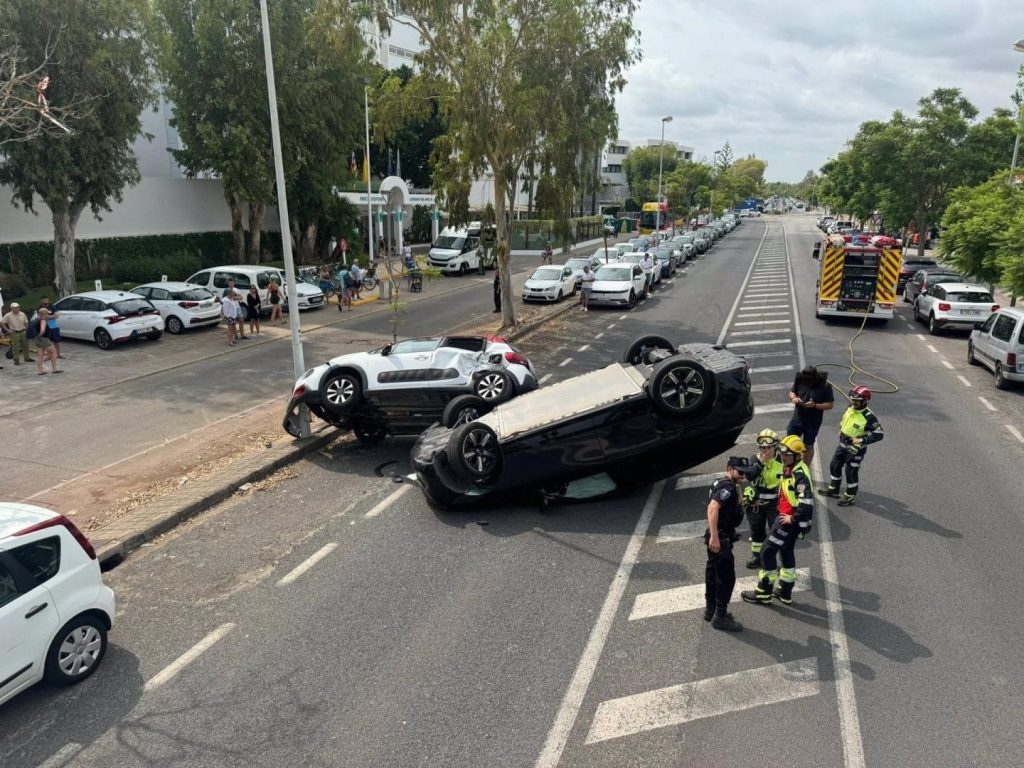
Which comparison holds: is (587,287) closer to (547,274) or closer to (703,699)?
(547,274)

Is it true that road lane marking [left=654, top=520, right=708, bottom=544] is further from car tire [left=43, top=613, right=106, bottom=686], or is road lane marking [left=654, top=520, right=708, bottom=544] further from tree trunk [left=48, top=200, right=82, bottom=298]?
tree trunk [left=48, top=200, right=82, bottom=298]

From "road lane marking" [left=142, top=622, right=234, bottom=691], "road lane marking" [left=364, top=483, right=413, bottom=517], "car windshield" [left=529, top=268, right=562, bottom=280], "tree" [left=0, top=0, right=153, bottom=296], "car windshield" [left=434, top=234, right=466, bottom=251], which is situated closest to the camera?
"road lane marking" [left=142, top=622, right=234, bottom=691]

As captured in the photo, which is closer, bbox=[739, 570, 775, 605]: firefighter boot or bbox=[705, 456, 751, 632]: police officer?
bbox=[705, 456, 751, 632]: police officer

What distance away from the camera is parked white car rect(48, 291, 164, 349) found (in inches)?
746

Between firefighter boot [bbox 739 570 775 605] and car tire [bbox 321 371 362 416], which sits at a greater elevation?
car tire [bbox 321 371 362 416]

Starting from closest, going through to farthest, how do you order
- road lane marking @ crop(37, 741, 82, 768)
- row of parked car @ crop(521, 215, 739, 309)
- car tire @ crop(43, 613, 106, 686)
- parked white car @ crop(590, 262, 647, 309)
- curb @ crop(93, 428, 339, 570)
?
1. road lane marking @ crop(37, 741, 82, 768)
2. car tire @ crop(43, 613, 106, 686)
3. curb @ crop(93, 428, 339, 570)
4. parked white car @ crop(590, 262, 647, 309)
5. row of parked car @ crop(521, 215, 739, 309)

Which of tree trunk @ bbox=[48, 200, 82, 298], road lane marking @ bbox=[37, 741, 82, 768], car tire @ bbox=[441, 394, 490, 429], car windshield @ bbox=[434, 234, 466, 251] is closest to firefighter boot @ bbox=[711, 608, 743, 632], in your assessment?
car tire @ bbox=[441, 394, 490, 429]

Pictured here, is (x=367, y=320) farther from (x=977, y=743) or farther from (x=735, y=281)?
(x=977, y=743)

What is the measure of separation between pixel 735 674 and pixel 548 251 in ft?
112

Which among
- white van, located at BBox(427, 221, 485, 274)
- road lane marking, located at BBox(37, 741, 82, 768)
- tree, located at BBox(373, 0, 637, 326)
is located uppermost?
tree, located at BBox(373, 0, 637, 326)

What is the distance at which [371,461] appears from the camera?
11.1 m

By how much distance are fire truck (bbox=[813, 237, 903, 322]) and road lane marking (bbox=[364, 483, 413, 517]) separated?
1757 centimetres

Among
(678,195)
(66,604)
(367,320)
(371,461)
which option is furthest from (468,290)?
(678,195)

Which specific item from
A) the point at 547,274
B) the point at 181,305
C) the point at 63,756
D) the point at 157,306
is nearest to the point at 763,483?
the point at 63,756
